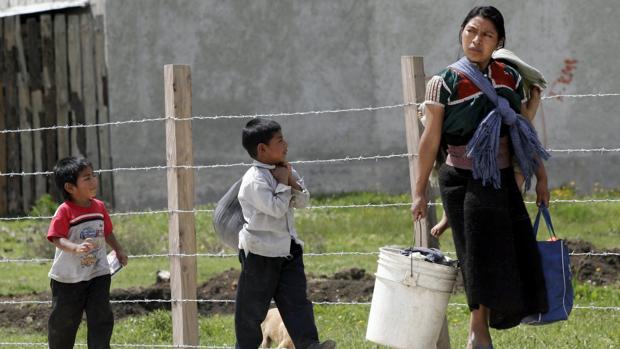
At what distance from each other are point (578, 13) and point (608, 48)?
2.02 feet

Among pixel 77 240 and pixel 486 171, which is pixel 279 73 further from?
pixel 486 171

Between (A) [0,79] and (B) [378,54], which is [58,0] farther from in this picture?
(B) [378,54]

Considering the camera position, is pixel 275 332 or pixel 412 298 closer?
pixel 412 298

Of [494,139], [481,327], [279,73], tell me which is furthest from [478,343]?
[279,73]

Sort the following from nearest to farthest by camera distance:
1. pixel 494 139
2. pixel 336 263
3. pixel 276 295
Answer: pixel 494 139 < pixel 276 295 < pixel 336 263

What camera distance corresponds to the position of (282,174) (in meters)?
6.87

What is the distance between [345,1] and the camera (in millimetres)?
17891

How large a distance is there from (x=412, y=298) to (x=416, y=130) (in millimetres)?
1059

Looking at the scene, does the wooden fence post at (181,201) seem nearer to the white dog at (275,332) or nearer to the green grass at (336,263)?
the white dog at (275,332)

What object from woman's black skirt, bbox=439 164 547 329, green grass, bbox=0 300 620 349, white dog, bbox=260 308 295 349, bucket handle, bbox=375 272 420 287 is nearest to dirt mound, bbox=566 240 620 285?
green grass, bbox=0 300 620 349

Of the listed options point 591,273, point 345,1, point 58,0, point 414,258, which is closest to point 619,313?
point 591,273

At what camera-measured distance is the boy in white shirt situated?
684cm

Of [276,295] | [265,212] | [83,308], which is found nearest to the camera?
[265,212]

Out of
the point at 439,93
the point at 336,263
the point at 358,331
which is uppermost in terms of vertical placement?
the point at 439,93
